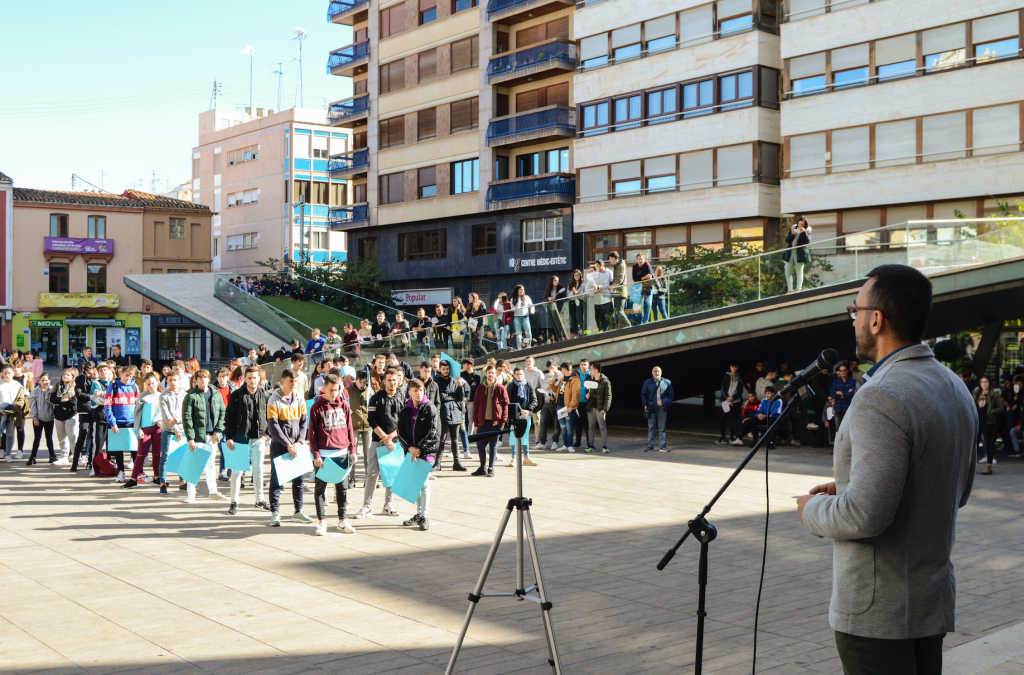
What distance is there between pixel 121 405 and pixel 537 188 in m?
27.3

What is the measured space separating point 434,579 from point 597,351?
1513cm

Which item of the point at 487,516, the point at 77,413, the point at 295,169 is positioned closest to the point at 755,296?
the point at 487,516

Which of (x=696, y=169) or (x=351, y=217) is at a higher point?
(x=351, y=217)

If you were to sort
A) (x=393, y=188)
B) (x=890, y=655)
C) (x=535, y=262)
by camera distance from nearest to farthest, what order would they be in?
1. (x=890, y=655)
2. (x=535, y=262)
3. (x=393, y=188)

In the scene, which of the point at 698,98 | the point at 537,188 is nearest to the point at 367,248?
the point at 537,188

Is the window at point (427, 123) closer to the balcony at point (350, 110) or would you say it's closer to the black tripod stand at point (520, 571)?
the balcony at point (350, 110)

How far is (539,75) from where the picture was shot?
135 feet

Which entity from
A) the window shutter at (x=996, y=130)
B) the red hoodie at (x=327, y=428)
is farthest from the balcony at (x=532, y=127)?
the red hoodie at (x=327, y=428)

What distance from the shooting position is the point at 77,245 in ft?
213

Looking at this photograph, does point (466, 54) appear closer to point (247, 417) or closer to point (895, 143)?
point (895, 143)

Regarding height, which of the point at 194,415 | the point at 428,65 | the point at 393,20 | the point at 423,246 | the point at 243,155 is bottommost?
the point at 194,415

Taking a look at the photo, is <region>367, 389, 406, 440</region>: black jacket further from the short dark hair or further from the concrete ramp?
the concrete ramp

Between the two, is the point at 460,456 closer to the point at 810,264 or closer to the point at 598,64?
the point at 810,264

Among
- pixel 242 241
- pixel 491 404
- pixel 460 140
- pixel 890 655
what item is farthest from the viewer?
pixel 242 241
